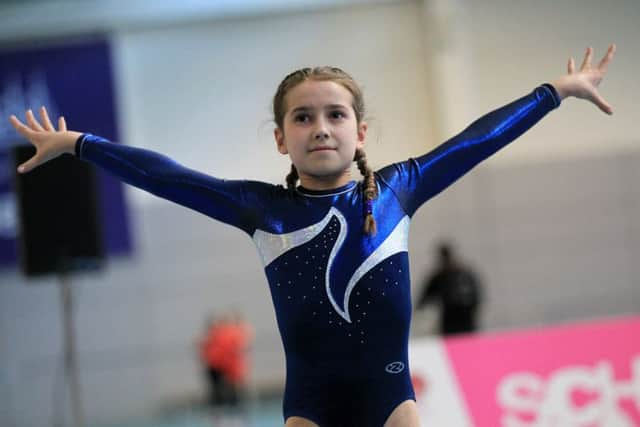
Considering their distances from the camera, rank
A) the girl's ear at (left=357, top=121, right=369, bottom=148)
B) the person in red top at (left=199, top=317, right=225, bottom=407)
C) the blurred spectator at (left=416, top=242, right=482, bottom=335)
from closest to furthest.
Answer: the girl's ear at (left=357, top=121, right=369, bottom=148) < the blurred spectator at (left=416, top=242, right=482, bottom=335) < the person in red top at (left=199, top=317, right=225, bottom=407)

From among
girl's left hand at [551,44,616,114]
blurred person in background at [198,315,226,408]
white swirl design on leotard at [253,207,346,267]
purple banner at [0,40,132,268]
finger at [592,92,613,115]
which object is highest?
purple banner at [0,40,132,268]

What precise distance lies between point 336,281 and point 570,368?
320 cm

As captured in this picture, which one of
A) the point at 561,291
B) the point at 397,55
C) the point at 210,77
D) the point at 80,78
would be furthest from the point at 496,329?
the point at 80,78

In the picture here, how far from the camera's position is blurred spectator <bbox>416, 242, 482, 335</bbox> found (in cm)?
903

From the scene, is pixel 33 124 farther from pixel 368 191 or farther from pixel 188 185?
pixel 368 191

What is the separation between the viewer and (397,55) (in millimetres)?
11484

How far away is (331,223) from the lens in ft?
8.64

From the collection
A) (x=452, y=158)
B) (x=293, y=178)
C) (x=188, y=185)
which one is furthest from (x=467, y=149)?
(x=188, y=185)

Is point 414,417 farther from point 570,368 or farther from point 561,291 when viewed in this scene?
point 561,291

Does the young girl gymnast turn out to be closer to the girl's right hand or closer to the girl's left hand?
the girl's right hand

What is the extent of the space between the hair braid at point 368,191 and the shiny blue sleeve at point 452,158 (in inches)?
2.1

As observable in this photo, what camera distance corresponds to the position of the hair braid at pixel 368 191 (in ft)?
8.57

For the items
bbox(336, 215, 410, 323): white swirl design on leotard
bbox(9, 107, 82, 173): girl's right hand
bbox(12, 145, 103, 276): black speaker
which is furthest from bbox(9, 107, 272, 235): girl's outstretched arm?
bbox(12, 145, 103, 276): black speaker

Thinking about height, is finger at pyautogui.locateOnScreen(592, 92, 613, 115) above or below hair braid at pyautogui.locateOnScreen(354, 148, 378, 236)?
above
